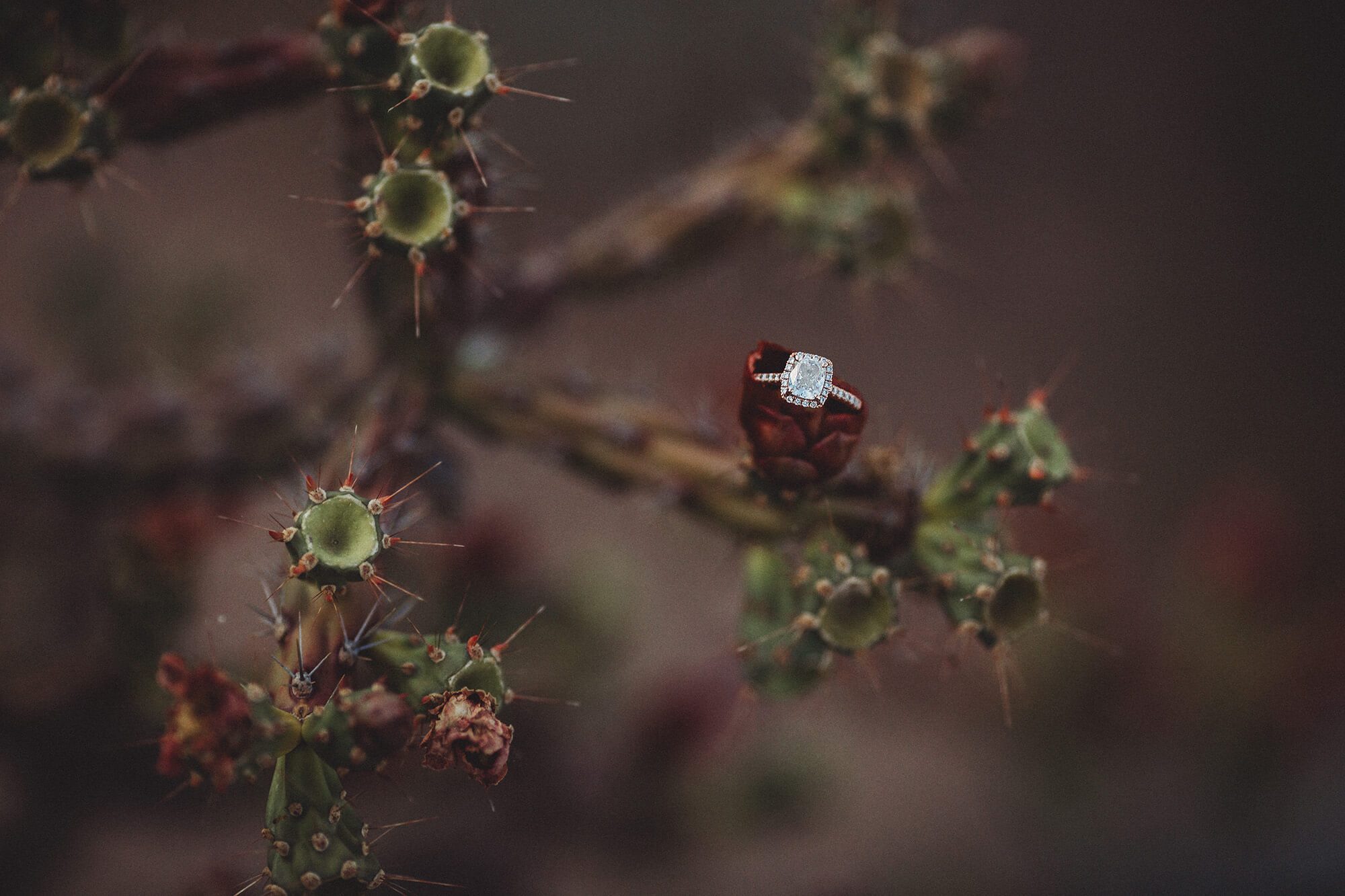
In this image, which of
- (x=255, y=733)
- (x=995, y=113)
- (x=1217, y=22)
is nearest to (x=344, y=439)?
(x=255, y=733)

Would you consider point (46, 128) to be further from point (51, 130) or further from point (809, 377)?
point (809, 377)

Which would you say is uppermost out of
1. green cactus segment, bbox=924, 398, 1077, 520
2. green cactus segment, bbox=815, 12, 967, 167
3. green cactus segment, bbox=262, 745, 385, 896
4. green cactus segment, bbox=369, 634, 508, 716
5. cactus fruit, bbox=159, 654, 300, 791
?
green cactus segment, bbox=815, 12, 967, 167

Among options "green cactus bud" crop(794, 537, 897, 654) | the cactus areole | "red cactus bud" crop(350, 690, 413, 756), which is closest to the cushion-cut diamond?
"green cactus bud" crop(794, 537, 897, 654)

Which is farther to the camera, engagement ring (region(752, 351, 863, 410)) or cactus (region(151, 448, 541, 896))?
engagement ring (region(752, 351, 863, 410))

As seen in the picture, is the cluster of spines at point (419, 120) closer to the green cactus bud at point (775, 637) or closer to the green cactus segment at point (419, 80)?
the green cactus segment at point (419, 80)

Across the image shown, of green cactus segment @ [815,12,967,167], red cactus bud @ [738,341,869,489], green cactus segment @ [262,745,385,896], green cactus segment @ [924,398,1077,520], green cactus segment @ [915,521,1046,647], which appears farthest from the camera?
green cactus segment @ [815,12,967,167]

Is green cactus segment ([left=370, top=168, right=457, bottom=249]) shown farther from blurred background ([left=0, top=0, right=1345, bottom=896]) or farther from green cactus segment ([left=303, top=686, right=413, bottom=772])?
green cactus segment ([left=303, top=686, right=413, bottom=772])

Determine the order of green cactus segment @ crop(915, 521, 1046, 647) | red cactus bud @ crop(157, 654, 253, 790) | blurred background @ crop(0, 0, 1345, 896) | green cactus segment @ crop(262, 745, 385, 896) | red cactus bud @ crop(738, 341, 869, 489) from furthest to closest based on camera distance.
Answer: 1. blurred background @ crop(0, 0, 1345, 896)
2. green cactus segment @ crop(915, 521, 1046, 647)
3. red cactus bud @ crop(738, 341, 869, 489)
4. green cactus segment @ crop(262, 745, 385, 896)
5. red cactus bud @ crop(157, 654, 253, 790)

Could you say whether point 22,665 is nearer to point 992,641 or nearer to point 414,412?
point 414,412
